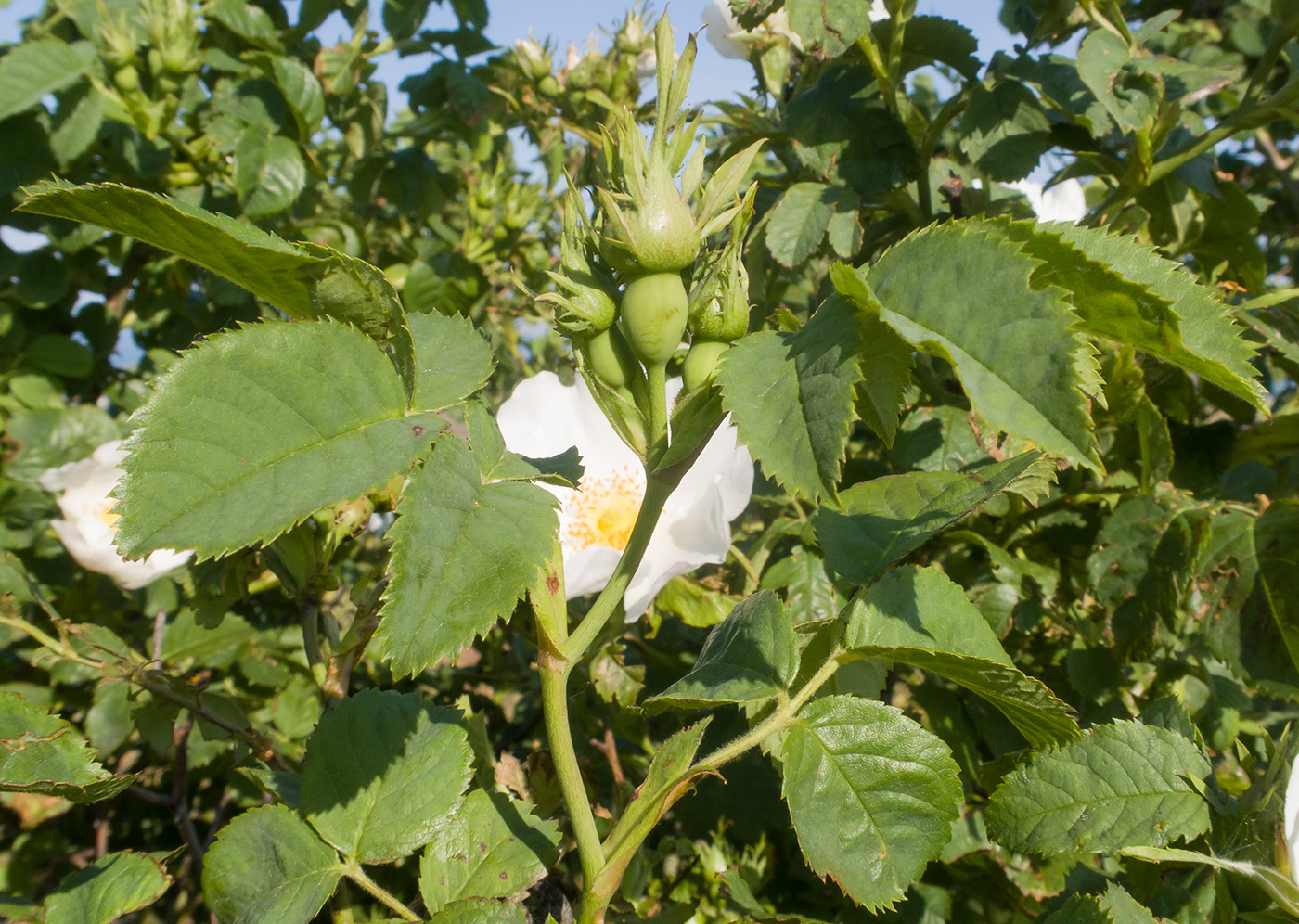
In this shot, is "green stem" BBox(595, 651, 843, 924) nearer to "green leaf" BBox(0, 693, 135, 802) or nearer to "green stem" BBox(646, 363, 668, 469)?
"green stem" BBox(646, 363, 668, 469)

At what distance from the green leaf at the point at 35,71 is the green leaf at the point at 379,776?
1.45 m

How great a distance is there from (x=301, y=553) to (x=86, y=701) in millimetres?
987

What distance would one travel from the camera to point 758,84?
5.26ft

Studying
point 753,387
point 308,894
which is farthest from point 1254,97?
point 308,894

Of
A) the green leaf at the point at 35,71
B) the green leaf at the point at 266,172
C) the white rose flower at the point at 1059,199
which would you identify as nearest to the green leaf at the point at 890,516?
the white rose flower at the point at 1059,199

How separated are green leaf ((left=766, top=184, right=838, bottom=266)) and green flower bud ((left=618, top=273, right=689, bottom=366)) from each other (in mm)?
681

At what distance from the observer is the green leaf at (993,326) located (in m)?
0.52

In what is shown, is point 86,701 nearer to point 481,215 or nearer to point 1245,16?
point 481,215

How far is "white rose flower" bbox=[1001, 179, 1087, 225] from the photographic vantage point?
1.78 meters

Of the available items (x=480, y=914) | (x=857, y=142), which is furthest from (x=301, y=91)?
(x=480, y=914)

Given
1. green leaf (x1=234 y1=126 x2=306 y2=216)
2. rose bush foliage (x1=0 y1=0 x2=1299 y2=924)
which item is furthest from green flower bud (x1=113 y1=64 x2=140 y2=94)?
green leaf (x1=234 y1=126 x2=306 y2=216)

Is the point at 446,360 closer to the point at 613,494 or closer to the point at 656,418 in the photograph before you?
the point at 656,418

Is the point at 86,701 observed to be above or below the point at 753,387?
below

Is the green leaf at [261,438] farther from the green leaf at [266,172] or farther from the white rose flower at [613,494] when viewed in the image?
the green leaf at [266,172]
